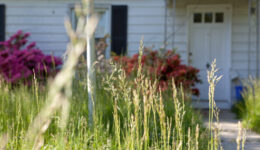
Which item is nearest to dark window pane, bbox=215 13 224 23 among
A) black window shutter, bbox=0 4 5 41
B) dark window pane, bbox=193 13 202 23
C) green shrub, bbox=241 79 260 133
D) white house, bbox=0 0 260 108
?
white house, bbox=0 0 260 108

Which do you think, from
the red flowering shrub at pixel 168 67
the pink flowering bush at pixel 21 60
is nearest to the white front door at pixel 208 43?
the red flowering shrub at pixel 168 67

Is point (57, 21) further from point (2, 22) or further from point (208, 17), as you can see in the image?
point (208, 17)

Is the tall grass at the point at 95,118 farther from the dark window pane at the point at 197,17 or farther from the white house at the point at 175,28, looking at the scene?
the dark window pane at the point at 197,17

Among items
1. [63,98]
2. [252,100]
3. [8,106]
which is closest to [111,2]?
[252,100]

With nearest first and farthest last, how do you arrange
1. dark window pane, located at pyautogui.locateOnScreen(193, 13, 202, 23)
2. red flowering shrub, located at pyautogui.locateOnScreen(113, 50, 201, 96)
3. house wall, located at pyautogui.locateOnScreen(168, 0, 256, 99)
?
1. red flowering shrub, located at pyautogui.locateOnScreen(113, 50, 201, 96)
2. house wall, located at pyautogui.locateOnScreen(168, 0, 256, 99)
3. dark window pane, located at pyautogui.locateOnScreen(193, 13, 202, 23)

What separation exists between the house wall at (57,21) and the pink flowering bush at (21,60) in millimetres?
494

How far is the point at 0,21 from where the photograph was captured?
8836 mm

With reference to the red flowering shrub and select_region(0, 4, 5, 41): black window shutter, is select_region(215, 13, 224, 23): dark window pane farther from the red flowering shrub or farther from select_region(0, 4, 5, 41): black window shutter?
select_region(0, 4, 5, 41): black window shutter

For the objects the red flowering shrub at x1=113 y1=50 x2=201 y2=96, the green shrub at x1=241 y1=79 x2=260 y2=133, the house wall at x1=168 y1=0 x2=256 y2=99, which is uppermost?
the house wall at x1=168 y1=0 x2=256 y2=99

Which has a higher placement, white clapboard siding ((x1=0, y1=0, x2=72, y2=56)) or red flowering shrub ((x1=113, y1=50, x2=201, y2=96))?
white clapboard siding ((x1=0, y1=0, x2=72, y2=56))

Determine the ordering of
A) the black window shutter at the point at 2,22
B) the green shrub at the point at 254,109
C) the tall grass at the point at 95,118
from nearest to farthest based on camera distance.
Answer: the tall grass at the point at 95,118 → the green shrub at the point at 254,109 → the black window shutter at the point at 2,22

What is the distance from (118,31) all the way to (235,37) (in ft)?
9.75

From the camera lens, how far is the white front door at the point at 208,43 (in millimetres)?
8859

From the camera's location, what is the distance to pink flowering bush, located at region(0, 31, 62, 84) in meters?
7.55
